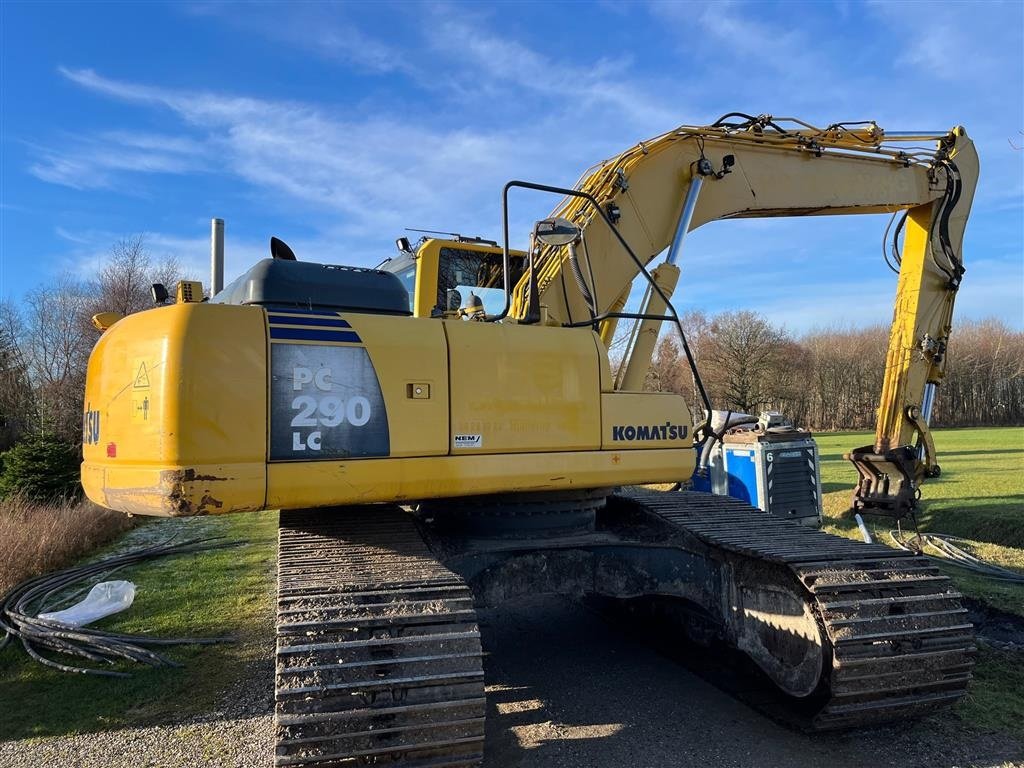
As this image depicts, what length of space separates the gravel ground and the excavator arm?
2.05m

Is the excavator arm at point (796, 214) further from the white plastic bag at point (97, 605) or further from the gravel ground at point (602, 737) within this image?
the white plastic bag at point (97, 605)

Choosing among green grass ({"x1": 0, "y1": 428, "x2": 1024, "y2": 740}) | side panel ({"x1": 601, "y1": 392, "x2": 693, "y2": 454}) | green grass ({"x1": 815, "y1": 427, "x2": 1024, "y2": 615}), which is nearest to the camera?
side panel ({"x1": 601, "y1": 392, "x2": 693, "y2": 454})

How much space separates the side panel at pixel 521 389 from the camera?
369cm

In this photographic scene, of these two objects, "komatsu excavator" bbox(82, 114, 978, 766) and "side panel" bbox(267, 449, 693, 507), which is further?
"side panel" bbox(267, 449, 693, 507)

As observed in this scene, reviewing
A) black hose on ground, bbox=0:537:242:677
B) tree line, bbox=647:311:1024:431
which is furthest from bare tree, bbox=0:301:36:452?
tree line, bbox=647:311:1024:431

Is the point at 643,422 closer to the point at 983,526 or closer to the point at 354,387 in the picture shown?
the point at 354,387

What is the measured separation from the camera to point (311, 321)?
3.44 m

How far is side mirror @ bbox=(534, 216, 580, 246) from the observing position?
3.83 metres

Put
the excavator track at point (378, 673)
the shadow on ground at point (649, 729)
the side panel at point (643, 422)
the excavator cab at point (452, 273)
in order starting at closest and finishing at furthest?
the excavator track at point (378, 673)
the shadow on ground at point (649, 729)
the side panel at point (643, 422)
the excavator cab at point (452, 273)

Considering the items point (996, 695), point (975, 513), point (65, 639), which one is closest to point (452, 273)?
point (65, 639)

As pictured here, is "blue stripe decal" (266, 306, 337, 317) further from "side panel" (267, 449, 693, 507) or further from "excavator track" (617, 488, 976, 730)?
"excavator track" (617, 488, 976, 730)

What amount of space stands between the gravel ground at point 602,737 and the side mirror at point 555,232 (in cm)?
242

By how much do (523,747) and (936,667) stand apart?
82.9 inches

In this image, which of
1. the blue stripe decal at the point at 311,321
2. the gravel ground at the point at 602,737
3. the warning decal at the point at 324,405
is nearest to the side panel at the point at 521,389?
the warning decal at the point at 324,405
